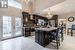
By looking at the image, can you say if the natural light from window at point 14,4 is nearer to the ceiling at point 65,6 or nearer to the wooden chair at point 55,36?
the ceiling at point 65,6

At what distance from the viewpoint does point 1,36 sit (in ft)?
24.9

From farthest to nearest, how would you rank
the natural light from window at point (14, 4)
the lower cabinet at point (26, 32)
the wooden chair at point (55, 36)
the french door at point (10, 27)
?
the lower cabinet at point (26, 32), the natural light from window at point (14, 4), the french door at point (10, 27), the wooden chair at point (55, 36)

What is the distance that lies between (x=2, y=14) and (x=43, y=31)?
3.99m

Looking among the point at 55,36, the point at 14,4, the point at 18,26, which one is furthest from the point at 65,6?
the point at 18,26

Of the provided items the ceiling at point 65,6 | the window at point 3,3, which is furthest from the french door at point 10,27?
the ceiling at point 65,6

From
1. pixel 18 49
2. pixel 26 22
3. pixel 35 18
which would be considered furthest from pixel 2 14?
pixel 35 18

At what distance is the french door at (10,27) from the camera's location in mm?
8091

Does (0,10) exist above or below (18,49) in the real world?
above

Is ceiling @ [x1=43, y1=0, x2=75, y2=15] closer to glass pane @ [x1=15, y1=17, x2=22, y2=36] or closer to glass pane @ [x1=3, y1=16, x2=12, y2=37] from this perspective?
glass pane @ [x1=15, y1=17, x2=22, y2=36]

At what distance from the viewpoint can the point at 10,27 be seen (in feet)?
28.9

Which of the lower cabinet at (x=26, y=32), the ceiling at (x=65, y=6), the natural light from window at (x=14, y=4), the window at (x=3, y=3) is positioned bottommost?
the lower cabinet at (x=26, y=32)

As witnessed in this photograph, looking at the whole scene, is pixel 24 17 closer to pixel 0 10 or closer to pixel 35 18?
pixel 35 18

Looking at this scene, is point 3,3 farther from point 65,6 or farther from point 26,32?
point 65,6

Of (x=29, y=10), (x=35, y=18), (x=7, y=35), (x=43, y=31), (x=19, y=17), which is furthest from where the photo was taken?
(x=35, y=18)
